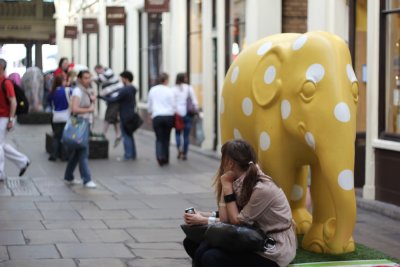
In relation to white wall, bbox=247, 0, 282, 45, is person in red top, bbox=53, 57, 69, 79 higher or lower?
lower

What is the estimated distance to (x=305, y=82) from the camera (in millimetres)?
7574

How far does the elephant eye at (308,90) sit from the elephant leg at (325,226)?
0.64 m

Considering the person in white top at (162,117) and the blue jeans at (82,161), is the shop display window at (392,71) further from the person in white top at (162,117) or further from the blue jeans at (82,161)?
the person in white top at (162,117)

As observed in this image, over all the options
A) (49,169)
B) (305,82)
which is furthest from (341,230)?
(49,169)

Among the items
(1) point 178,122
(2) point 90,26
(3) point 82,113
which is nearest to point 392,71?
(3) point 82,113

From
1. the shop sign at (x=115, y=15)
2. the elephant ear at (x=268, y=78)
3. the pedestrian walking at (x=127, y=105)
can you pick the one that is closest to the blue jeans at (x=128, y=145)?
the pedestrian walking at (x=127, y=105)

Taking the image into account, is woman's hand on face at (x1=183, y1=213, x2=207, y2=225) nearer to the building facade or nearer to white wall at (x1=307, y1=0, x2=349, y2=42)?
the building facade

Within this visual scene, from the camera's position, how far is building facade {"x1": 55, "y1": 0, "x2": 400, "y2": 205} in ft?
39.7

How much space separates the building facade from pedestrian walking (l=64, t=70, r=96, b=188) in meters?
3.51

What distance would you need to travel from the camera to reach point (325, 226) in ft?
26.4

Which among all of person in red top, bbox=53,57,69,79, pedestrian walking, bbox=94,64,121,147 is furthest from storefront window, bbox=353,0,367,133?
pedestrian walking, bbox=94,64,121,147

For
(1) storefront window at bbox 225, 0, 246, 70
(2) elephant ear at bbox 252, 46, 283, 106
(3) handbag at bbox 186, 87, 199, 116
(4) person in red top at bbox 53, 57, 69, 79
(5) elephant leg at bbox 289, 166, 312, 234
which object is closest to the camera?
(2) elephant ear at bbox 252, 46, 283, 106

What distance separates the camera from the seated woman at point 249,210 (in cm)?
A: 639

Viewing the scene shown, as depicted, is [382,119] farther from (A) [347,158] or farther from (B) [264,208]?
(B) [264,208]
